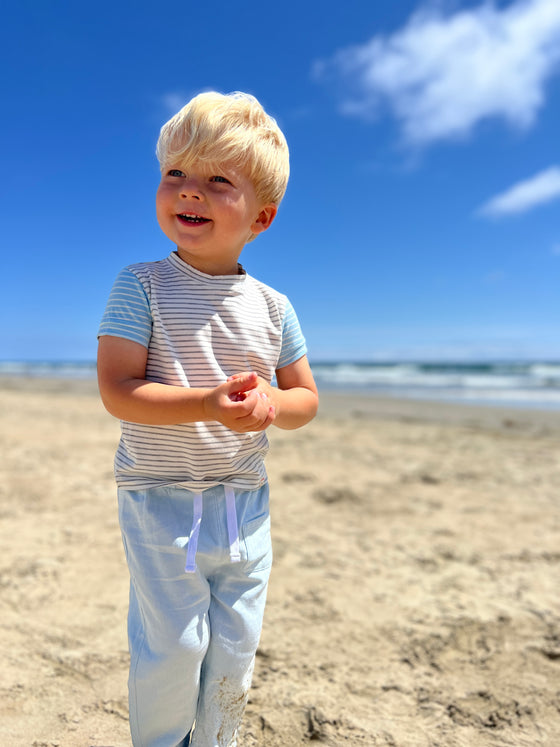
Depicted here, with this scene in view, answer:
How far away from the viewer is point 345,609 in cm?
270

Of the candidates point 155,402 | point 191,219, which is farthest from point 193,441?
point 191,219

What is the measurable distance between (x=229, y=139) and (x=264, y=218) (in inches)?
9.5

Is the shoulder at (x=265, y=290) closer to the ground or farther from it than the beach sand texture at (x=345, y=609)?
farther from it

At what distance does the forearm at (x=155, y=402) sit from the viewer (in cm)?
129

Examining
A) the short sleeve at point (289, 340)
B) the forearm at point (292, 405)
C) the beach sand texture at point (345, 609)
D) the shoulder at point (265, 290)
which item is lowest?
the beach sand texture at point (345, 609)

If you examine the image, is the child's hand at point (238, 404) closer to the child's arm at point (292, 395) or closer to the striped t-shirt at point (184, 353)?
the child's arm at point (292, 395)

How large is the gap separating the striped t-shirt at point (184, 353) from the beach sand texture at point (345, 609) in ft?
3.11

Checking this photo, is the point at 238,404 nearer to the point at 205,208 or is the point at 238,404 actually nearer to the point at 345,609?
the point at 205,208

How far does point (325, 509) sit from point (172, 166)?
3.21 metres

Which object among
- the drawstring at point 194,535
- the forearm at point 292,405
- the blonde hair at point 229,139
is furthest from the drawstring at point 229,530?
the blonde hair at point 229,139

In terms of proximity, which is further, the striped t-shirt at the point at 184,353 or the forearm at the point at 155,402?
the striped t-shirt at the point at 184,353

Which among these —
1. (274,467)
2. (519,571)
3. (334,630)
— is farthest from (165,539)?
(274,467)

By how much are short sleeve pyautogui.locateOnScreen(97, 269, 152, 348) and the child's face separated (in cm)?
16

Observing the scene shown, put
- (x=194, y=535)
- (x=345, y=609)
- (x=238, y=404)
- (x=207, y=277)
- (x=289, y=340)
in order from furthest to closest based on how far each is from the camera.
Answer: (x=345, y=609) < (x=289, y=340) < (x=207, y=277) < (x=194, y=535) < (x=238, y=404)
